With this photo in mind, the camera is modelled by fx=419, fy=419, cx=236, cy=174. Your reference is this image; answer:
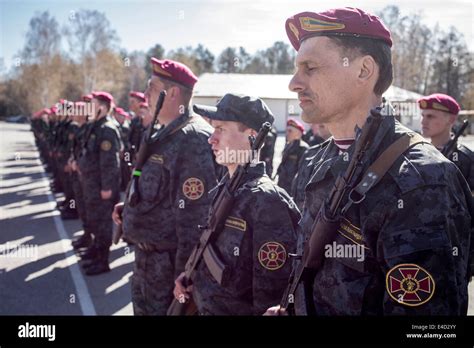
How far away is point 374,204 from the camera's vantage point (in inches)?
47.9

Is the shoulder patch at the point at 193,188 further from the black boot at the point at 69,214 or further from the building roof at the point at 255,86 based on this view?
the black boot at the point at 69,214

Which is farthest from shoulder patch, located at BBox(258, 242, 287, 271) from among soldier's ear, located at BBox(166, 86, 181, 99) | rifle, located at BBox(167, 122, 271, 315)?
soldier's ear, located at BBox(166, 86, 181, 99)

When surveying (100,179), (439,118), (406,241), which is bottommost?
(100,179)

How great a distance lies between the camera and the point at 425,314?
1178mm

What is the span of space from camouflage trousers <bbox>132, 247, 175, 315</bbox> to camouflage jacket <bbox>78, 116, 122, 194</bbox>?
7.60 feet

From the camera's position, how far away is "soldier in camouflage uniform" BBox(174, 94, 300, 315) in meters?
1.99

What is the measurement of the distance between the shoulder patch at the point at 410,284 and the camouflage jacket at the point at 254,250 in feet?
2.83

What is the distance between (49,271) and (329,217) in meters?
4.63

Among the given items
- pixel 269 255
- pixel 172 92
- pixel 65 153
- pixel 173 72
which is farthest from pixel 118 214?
pixel 65 153

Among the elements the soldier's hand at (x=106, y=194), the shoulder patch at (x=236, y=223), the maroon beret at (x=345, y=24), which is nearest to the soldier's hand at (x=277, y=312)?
the shoulder patch at (x=236, y=223)

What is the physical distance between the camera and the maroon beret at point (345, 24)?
1.40 metres

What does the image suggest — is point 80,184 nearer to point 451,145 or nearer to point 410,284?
point 451,145

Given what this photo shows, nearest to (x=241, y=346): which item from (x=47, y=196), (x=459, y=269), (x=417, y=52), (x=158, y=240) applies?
(x=459, y=269)

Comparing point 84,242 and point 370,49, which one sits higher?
point 370,49
